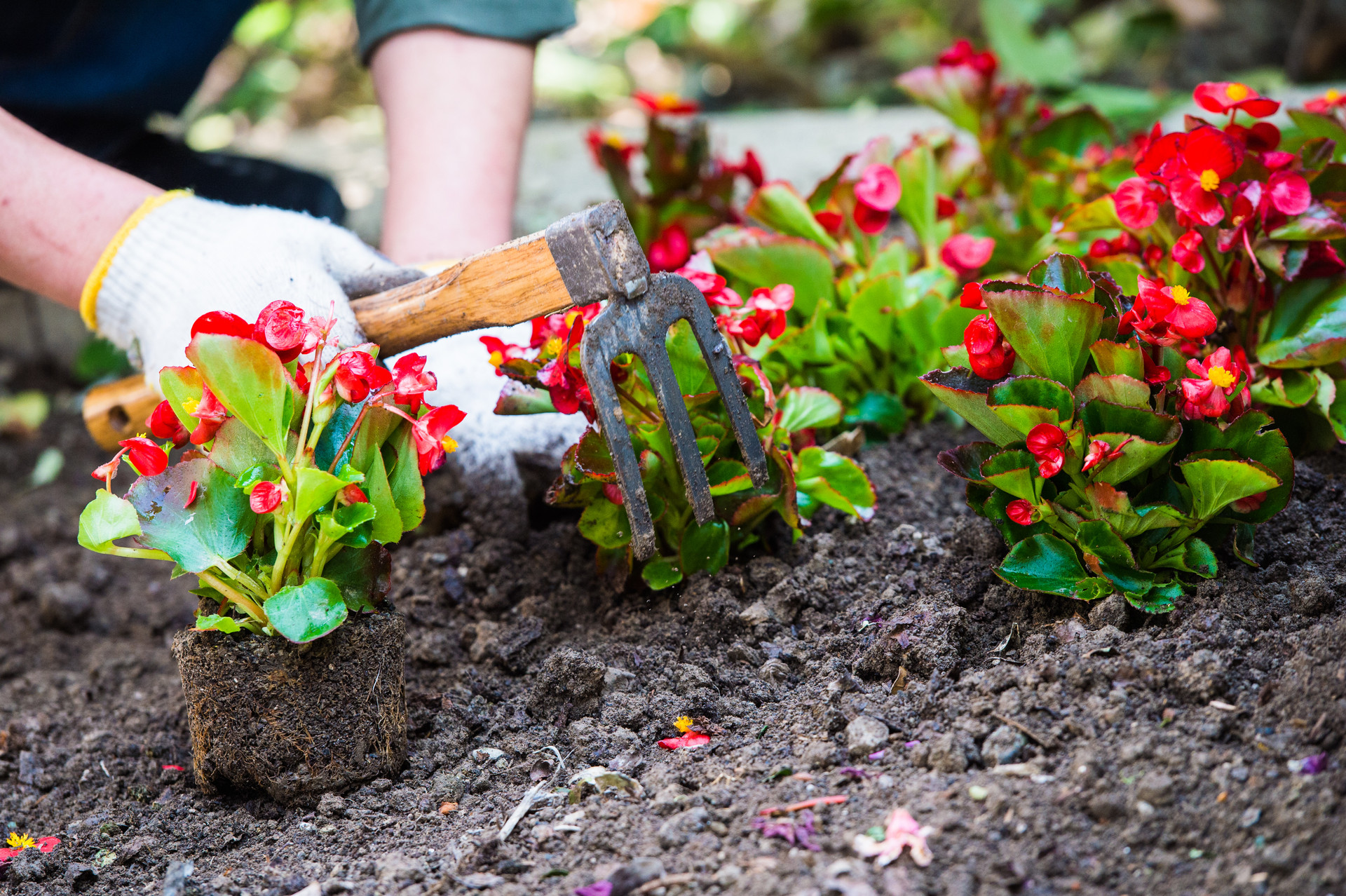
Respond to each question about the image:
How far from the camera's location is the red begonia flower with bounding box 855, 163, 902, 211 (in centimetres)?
158

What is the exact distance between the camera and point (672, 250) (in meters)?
2.01

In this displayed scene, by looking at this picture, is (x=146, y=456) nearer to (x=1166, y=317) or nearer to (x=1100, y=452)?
(x=1100, y=452)

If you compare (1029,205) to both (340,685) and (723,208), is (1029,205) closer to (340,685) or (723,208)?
(723,208)

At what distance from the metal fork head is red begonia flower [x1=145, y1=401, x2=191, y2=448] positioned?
1.55 feet

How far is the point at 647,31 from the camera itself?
4.75 m

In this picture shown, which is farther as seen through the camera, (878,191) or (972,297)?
(878,191)

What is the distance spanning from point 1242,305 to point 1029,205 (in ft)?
2.34

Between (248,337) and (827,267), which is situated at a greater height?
(248,337)

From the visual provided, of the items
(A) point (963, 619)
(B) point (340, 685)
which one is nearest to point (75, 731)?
(B) point (340, 685)

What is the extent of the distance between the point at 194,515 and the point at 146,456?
9 cm

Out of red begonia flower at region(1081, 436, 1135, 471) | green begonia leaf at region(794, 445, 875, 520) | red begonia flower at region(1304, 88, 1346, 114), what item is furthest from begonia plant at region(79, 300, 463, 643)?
red begonia flower at region(1304, 88, 1346, 114)

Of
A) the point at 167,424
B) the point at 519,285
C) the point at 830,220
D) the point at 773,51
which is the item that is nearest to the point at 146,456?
the point at 167,424

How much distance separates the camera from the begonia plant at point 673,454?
1225 millimetres

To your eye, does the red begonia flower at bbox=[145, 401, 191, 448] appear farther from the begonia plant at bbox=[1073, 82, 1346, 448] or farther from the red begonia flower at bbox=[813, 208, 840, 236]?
the begonia plant at bbox=[1073, 82, 1346, 448]
